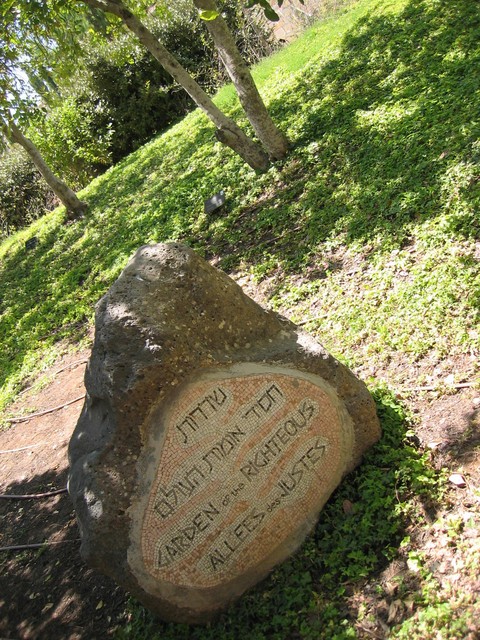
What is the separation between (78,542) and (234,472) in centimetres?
195

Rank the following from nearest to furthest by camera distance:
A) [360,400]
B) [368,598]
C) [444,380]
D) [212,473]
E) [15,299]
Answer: [368,598], [212,473], [360,400], [444,380], [15,299]

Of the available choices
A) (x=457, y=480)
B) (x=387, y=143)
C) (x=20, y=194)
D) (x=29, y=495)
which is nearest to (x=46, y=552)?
(x=29, y=495)

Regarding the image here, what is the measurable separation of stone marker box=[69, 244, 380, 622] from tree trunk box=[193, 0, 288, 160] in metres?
4.82

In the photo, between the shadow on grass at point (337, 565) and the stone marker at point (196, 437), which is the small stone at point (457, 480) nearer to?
the shadow on grass at point (337, 565)

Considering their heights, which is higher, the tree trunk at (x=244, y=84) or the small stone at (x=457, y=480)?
the tree trunk at (x=244, y=84)

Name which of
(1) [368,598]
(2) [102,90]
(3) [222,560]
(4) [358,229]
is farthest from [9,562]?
(2) [102,90]

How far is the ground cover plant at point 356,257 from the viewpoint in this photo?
307 cm

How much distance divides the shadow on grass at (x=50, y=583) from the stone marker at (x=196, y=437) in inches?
34.6

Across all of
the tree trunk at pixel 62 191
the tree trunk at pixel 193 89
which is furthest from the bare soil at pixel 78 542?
the tree trunk at pixel 62 191

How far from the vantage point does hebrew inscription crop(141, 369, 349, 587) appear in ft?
10.1

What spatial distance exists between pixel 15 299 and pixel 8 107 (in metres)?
3.76

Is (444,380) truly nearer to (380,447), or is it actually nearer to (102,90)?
(380,447)

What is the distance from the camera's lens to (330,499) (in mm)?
3527

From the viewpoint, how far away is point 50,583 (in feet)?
13.7
